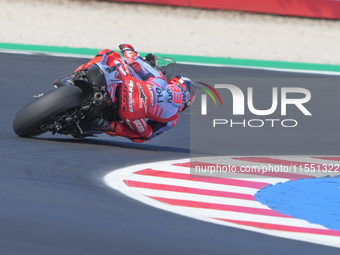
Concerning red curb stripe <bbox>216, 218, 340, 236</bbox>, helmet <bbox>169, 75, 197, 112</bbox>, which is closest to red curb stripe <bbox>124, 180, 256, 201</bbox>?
red curb stripe <bbox>216, 218, 340, 236</bbox>

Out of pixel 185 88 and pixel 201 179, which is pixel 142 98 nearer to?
pixel 185 88

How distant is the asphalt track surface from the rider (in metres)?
0.26

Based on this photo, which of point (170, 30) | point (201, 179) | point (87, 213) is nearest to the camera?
point (87, 213)

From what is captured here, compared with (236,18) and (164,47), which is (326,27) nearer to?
(236,18)

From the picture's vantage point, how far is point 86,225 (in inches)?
160

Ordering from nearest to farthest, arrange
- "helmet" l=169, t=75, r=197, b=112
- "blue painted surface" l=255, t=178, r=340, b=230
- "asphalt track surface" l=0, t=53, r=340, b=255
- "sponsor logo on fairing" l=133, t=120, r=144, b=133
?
"asphalt track surface" l=0, t=53, r=340, b=255 < "blue painted surface" l=255, t=178, r=340, b=230 < "sponsor logo on fairing" l=133, t=120, r=144, b=133 < "helmet" l=169, t=75, r=197, b=112

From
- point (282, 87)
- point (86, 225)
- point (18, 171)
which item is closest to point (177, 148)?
point (18, 171)

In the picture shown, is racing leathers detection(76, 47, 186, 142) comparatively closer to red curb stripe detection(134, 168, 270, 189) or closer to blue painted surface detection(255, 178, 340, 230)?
red curb stripe detection(134, 168, 270, 189)

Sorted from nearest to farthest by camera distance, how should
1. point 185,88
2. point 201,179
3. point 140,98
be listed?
point 201,179 → point 140,98 → point 185,88

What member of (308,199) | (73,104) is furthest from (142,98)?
(308,199)

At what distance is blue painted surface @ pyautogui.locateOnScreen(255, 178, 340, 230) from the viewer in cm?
500

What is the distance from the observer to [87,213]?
434 centimetres

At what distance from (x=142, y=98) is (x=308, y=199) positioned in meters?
2.06

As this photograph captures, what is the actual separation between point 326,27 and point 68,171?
11.1 metres
